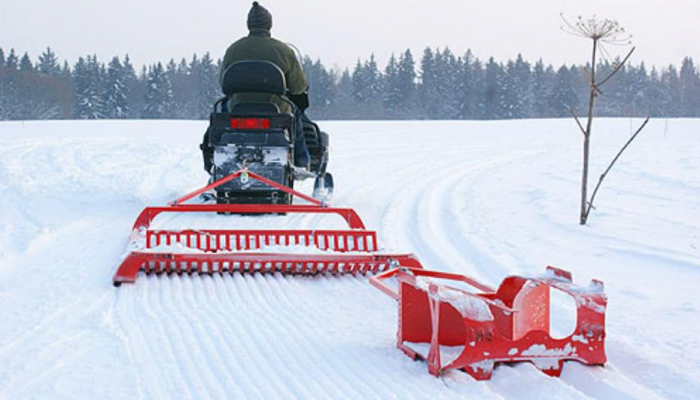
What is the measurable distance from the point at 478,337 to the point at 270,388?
2.65 ft

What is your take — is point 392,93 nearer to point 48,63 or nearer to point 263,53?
point 48,63

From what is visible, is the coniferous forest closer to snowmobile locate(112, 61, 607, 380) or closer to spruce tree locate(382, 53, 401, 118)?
spruce tree locate(382, 53, 401, 118)

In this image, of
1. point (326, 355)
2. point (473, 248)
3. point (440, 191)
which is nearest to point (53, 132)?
point (440, 191)

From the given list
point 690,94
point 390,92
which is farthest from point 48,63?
point 690,94

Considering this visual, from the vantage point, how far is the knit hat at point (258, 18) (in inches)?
285

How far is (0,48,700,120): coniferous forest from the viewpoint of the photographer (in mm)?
59406

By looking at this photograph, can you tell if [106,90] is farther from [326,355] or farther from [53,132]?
[326,355]

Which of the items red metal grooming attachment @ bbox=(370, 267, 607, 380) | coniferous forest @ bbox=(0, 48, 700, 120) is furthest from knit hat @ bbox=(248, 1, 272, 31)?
coniferous forest @ bbox=(0, 48, 700, 120)

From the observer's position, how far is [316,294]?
4105 mm

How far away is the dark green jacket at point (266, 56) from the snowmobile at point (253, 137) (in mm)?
83

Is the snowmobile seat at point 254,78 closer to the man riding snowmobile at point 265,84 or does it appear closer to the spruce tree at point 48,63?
the man riding snowmobile at point 265,84

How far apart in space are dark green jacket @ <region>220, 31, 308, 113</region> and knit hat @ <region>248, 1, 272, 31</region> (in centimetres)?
6

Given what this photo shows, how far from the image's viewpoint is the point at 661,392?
2641 mm

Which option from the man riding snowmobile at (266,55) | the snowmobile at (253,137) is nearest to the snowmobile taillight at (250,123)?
the snowmobile at (253,137)
